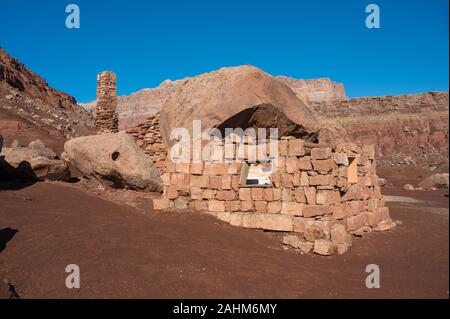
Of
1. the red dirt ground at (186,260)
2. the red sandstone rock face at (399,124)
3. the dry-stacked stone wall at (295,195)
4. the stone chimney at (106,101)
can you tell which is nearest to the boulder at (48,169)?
the red dirt ground at (186,260)

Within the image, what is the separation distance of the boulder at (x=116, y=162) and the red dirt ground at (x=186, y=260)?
94.1 inches

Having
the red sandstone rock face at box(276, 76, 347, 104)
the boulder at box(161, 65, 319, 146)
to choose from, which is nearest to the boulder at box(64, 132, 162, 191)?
the boulder at box(161, 65, 319, 146)

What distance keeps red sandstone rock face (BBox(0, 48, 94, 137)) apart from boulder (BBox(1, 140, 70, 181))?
564 inches

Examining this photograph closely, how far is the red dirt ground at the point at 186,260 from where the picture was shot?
14.7ft

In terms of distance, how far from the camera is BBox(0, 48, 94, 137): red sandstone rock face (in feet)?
84.9

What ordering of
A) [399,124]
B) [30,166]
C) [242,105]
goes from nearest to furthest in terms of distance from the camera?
[242,105] → [30,166] → [399,124]

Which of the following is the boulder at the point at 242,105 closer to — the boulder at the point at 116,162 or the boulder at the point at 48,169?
the boulder at the point at 116,162

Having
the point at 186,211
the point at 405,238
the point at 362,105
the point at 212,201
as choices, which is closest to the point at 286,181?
the point at 212,201

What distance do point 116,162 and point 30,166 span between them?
235 cm

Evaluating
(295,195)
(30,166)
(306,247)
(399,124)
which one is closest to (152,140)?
(30,166)

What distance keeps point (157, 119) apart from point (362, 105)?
4340cm

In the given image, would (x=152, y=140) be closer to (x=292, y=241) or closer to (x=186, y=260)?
(x=292, y=241)

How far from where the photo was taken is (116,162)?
408 inches
